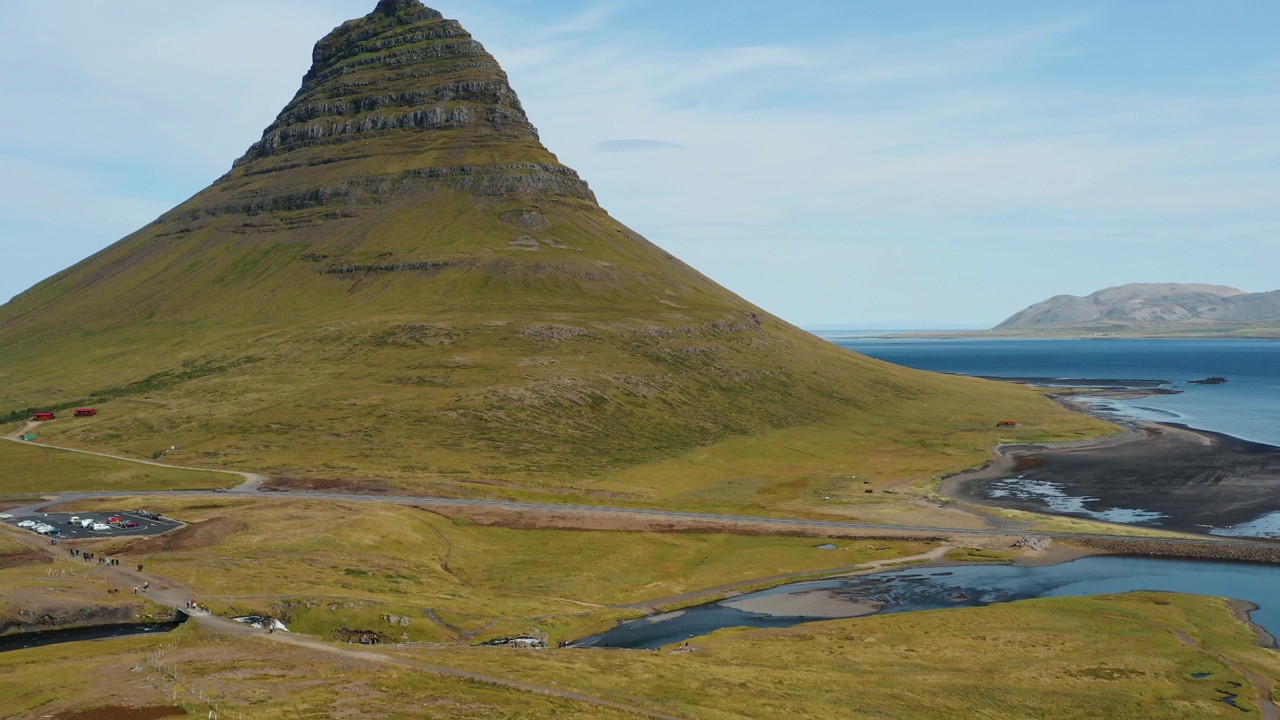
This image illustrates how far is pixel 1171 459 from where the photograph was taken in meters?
195

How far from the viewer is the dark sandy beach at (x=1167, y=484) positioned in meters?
148

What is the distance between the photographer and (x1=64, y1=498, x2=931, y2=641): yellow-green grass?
292ft

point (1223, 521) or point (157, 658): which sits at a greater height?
point (157, 658)

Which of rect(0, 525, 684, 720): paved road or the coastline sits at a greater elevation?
rect(0, 525, 684, 720): paved road

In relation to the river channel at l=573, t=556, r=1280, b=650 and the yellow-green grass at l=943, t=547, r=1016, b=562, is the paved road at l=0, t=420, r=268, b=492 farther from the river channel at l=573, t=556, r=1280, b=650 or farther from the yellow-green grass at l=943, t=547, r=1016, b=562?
the yellow-green grass at l=943, t=547, r=1016, b=562

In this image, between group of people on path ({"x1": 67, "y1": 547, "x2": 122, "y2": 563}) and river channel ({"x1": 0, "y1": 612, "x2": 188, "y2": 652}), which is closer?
river channel ({"x1": 0, "y1": 612, "x2": 188, "y2": 652})

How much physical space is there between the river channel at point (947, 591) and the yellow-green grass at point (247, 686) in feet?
84.3

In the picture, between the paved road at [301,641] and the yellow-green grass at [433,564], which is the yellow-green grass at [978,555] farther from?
the paved road at [301,641]

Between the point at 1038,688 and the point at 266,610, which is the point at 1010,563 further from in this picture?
the point at 266,610

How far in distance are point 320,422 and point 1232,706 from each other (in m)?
169

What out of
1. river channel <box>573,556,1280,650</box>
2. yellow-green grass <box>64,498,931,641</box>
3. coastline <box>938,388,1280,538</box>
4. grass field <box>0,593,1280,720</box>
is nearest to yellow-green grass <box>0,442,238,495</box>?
yellow-green grass <box>64,498,931,641</box>

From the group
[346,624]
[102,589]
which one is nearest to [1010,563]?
[346,624]

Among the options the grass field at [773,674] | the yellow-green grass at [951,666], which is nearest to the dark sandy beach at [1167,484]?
the yellow-green grass at [951,666]

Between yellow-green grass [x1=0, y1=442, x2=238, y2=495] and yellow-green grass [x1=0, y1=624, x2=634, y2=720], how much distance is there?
7840 centimetres
